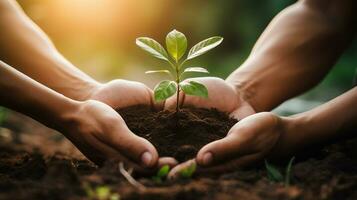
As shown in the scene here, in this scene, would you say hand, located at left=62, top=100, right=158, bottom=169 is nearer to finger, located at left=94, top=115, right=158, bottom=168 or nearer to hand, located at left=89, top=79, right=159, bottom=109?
finger, located at left=94, top=115, right=158, bottom=168

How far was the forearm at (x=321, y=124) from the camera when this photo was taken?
82.4 inches

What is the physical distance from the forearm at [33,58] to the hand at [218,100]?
1.95ft

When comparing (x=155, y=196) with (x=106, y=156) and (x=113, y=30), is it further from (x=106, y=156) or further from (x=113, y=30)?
(x=113, y=30)

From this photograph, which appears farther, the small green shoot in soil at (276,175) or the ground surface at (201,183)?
the small green shoot in soil at (276,175)

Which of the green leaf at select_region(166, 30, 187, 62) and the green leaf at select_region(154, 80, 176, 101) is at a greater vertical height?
the green leaf at select_region(166, 30, 187, 62)

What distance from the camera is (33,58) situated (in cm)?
Result: 278

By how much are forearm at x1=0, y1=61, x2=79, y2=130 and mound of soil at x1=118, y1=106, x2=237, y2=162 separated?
1.09ft

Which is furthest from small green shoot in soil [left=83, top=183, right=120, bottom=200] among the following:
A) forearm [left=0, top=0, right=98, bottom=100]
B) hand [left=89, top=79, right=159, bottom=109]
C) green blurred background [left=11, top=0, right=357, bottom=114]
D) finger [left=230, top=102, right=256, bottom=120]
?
green blurred background [left=11, top=0, right=357, bottom=114]

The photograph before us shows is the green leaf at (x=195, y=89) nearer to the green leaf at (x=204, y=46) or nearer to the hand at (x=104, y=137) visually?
the green leaf at (x=204, y=46)

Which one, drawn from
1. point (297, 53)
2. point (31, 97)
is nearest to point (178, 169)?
point (31, 97)

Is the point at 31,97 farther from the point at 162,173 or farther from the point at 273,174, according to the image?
the point at 273,174

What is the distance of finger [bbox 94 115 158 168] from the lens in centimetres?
183

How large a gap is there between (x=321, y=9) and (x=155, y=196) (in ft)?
6.99

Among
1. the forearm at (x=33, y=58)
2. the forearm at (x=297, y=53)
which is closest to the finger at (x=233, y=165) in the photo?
the forearm at (x=297, y=53)
